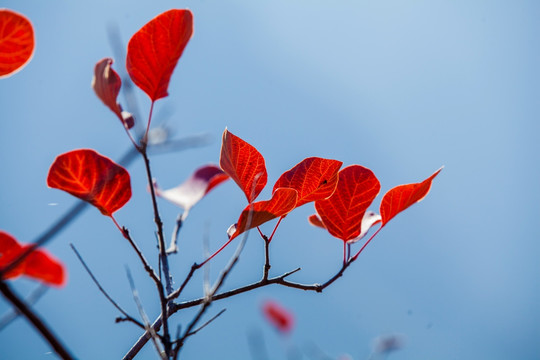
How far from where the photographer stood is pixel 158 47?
613 mm

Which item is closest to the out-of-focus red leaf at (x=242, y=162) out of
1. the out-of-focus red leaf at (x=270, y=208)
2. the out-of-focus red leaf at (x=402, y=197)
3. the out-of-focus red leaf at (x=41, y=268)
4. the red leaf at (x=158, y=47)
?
the out-of-focus red leaf at (x=270, y=208)

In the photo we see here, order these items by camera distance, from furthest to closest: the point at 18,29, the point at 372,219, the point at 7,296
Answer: the point at 372,219
the point at 18,29
the point at 7,296

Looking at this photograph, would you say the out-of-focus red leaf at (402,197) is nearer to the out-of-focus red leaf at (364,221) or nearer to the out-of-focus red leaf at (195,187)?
the out-of-focus red leaf at (364,221)

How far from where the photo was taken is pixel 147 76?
63cm

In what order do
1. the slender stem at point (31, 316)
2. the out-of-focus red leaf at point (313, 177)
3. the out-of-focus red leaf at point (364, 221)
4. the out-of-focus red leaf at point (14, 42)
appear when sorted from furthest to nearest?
1. the out-of-focus red leaf at point (364, 221)
2. the out-of-focus red leaf at point (313, 177)
3. the out-of-focus red leaf at point (14, 42)
4. the slender stem at point (31, 316)

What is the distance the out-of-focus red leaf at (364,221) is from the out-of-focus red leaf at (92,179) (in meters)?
0.40

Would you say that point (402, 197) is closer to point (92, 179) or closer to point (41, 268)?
point (92, 179)

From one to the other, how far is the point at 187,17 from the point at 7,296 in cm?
47

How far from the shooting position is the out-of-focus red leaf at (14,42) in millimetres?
584

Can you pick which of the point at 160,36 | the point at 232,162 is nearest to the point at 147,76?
the point at 160,36

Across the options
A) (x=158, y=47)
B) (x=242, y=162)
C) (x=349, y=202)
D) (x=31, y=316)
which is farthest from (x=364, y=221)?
(x=31, y=316)

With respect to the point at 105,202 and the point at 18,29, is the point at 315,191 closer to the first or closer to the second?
the point at 105,202

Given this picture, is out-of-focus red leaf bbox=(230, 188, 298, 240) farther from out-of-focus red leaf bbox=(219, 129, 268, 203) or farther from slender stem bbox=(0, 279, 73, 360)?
slender stem bbox=(0, 279, 73, 360)

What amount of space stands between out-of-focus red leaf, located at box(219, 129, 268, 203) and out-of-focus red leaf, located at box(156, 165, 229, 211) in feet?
0.76
